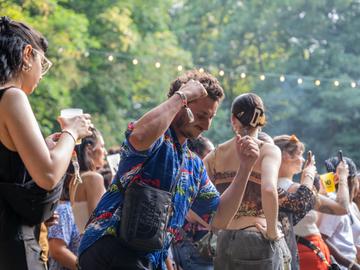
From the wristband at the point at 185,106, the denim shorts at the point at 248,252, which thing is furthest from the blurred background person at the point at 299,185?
the wristband at the point at 185,106

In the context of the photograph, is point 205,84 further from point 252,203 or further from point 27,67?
point 252,203

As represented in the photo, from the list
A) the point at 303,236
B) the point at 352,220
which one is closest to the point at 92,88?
the point at 352,220

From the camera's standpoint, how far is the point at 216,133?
31906 millimetres

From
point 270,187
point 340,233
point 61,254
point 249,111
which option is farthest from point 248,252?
point 340,233

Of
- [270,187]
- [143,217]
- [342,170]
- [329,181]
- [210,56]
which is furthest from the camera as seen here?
[210,56]

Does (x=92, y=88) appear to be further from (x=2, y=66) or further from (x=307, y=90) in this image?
(x=2, y=66)

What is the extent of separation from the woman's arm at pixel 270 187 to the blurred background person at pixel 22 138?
196cm

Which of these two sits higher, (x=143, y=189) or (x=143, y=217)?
(x=143, y=189)

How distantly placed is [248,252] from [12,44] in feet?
8.34

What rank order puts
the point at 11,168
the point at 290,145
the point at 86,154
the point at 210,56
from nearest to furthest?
1. the point at 11,168
2. the point at 86,154
3. the point at 290,145
4. the point at 210,56

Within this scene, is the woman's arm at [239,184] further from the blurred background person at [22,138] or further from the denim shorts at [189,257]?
the denim shorts at [189,257]

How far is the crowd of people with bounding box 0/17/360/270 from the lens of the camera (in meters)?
3.43

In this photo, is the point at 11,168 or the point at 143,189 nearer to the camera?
the point at 11,168

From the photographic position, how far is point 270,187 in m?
5.34
